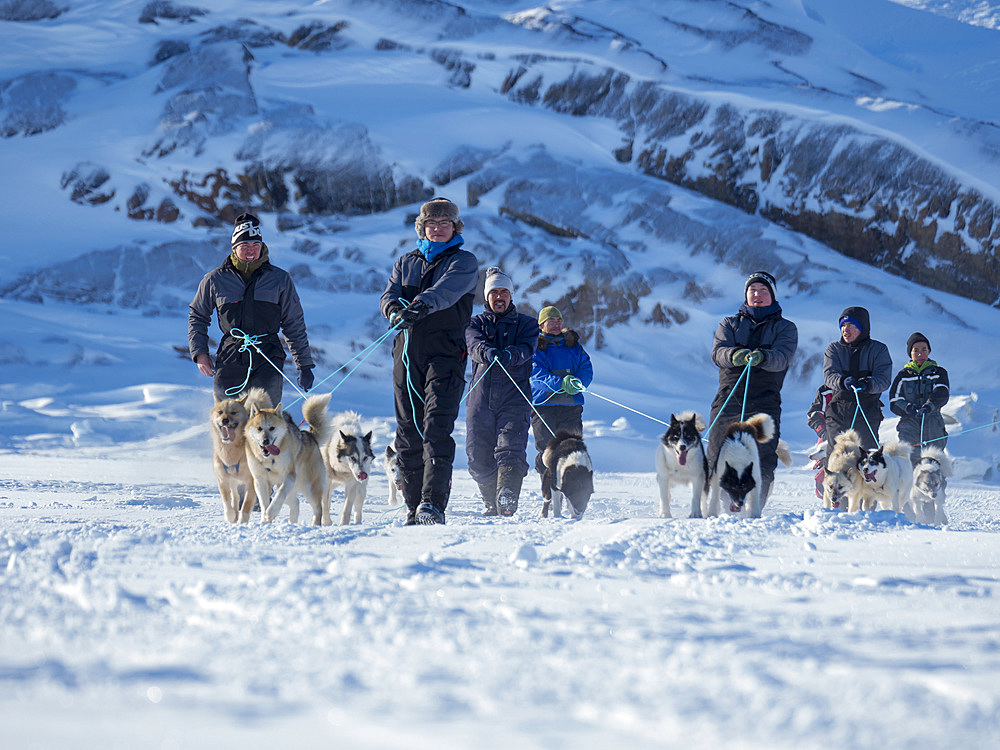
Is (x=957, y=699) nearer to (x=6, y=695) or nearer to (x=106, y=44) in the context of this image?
(x=6, y=695)

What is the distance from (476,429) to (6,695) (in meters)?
4.62

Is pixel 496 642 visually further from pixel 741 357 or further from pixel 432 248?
pixel 741 357

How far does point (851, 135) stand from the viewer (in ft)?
85.3

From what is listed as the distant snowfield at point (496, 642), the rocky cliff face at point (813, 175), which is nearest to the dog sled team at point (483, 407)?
the distant snowfield at point (496, 642)

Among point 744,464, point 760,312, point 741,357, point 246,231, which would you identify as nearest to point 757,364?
point 741,357

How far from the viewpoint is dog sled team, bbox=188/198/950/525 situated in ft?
14.4

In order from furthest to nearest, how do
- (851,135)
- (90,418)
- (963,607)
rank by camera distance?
1. (851,135)
2. (90,418)
3. (963,607)

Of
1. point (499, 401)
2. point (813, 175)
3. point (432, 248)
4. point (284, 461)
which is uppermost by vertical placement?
point (813, 175)

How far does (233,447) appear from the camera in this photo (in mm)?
4707

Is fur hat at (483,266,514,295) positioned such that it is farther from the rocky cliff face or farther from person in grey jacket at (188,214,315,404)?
the rocky cliff face

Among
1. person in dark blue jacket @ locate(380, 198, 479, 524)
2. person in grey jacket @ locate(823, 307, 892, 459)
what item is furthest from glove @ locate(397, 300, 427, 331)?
person in grey jacket @ locate(823, 307, 892, 459)

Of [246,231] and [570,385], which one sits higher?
[246,231]

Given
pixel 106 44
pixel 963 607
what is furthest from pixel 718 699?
pixel 106 44

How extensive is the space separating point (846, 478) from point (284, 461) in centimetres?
386
